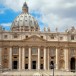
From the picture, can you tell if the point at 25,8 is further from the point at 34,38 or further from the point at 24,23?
the point at 34,38

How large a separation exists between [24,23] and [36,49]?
30351 millimetres

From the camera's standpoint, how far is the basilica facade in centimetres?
9738

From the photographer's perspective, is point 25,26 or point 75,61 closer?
point 75,61

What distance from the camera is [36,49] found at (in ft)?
322

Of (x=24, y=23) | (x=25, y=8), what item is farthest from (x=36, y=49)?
(x=25, y=8)

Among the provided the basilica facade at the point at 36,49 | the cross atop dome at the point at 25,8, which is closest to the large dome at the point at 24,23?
the cross atop dome at the point at 25,8

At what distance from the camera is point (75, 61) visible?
10038cm

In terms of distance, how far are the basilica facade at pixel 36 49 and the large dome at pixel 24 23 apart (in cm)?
2569

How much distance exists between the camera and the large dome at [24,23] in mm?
124812

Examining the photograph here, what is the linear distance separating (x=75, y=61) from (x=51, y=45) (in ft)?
28.4

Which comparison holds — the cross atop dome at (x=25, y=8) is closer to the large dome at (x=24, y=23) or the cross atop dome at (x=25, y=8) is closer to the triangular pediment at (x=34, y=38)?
the large dome at (x=24, y=23)

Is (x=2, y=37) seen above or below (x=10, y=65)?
above

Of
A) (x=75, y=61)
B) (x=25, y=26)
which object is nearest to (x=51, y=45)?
(x=75, y=61)

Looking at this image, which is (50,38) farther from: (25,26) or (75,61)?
(25,26)
